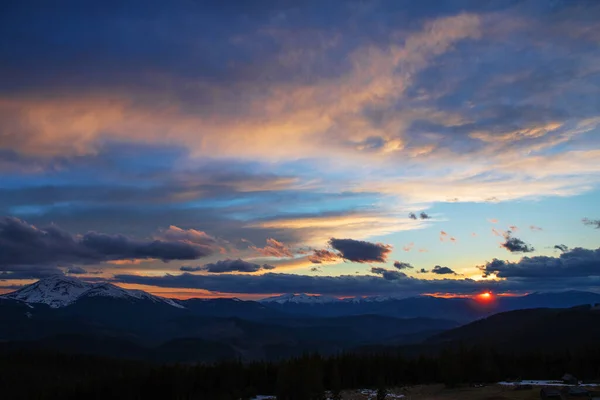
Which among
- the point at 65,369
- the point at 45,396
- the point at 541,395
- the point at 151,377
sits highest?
the point at 541,395

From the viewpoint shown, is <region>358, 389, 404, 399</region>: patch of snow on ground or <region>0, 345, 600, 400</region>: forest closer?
<region>358, 389, 404, 399</region>: patch of snow on ground

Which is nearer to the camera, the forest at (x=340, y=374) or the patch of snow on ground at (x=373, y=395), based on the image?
the patch of snow on ground at (x=373, y=395)

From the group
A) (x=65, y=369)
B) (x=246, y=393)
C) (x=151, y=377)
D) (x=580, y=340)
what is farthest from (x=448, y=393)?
(x=580, y=340)

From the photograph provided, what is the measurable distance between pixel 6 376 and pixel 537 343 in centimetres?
18159

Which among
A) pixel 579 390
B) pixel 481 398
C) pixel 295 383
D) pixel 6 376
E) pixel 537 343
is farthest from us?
pixel 537 343

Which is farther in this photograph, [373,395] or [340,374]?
[340,374]

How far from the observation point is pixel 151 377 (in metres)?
67.0

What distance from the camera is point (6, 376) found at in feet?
446

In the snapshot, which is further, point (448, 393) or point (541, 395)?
point (448, 393)

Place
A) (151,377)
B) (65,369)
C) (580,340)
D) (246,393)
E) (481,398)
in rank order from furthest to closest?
(580,340)
(65,369)
(151,377)
(246,393)
(481,398)

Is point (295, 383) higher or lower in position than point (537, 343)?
higher

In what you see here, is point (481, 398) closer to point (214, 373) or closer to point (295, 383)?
point (295, 383)

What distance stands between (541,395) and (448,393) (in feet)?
35.6

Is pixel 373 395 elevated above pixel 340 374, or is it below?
above
